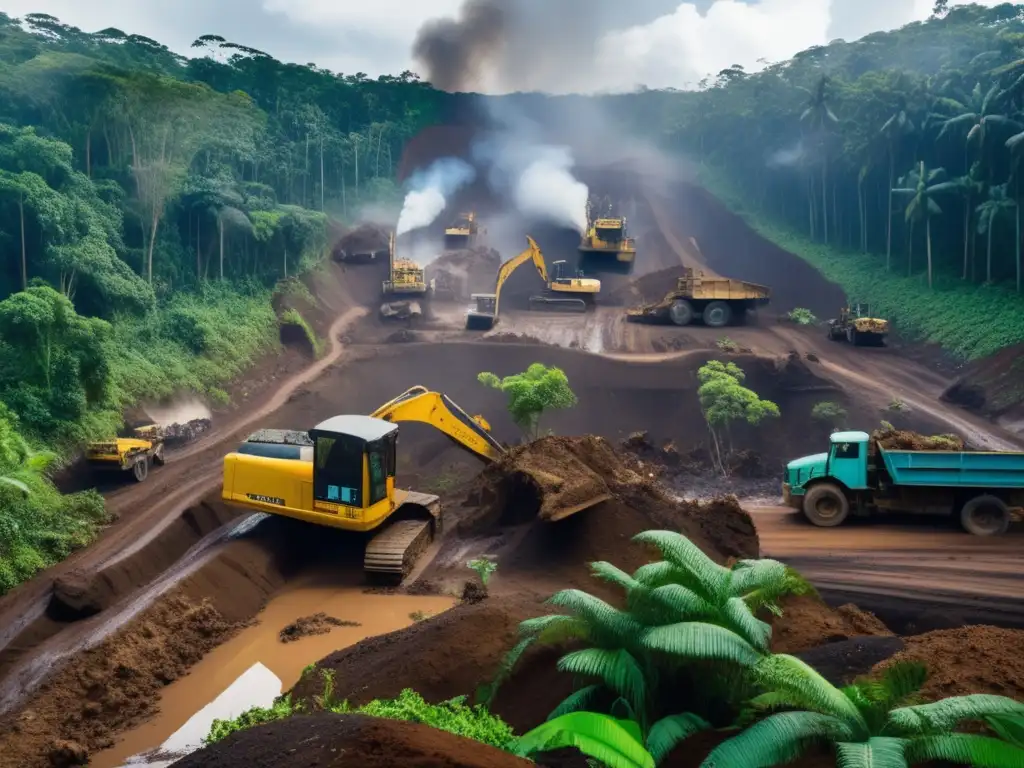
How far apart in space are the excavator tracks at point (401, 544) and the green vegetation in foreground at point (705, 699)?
5554mm

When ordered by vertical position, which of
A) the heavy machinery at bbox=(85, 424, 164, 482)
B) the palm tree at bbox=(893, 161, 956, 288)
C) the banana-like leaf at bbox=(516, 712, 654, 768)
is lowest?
the heavy machinery at bbox=(85, 424, 164, 482)

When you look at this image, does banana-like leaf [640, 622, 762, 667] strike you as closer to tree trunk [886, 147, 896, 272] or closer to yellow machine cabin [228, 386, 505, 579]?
yellow machine cabin [228, 386, 505, 579]

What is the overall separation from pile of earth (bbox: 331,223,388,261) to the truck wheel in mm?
18587

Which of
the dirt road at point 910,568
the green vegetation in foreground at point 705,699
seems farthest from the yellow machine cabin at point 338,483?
the dirt road at point 910,568

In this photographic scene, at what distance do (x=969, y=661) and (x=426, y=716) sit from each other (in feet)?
16.5

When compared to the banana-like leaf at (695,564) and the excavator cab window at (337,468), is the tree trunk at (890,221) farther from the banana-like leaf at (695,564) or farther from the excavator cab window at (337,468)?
the banana-like leaf at (695,564)

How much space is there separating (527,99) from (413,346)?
2486 inches

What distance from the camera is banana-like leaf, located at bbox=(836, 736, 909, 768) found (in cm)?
545

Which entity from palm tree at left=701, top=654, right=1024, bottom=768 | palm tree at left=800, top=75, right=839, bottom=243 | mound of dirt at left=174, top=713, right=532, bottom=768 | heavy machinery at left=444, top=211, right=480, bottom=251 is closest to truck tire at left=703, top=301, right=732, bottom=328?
heavy machinery at left=444, top=211, right=480, bottom=251

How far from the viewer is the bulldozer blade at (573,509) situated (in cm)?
1490

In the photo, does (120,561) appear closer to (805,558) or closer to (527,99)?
(805,558)

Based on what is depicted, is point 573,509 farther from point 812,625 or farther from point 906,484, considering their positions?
point 906,484

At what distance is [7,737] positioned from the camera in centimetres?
1014

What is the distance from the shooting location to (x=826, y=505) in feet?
63.8
